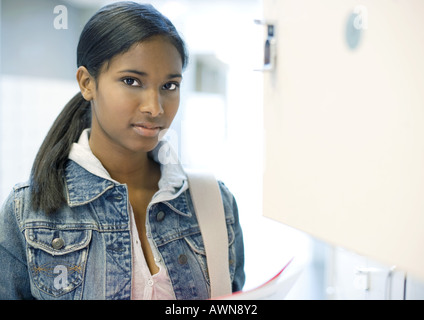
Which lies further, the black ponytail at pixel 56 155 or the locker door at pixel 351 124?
the black ponytail at pixel 56 155

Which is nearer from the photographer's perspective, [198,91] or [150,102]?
[150,102]

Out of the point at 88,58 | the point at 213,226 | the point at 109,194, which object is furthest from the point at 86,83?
the point at 213,226

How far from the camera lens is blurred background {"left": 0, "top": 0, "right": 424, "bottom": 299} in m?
0.51

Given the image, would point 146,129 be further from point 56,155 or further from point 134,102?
point 56,155

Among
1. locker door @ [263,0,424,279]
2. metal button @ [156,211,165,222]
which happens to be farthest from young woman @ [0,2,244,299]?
locker door @ [263,0,424,279]

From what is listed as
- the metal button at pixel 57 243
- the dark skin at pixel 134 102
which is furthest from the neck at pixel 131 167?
the metal button at pixel 57 243

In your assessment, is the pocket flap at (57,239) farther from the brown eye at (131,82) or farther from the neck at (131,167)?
the brown eye at (131,82)

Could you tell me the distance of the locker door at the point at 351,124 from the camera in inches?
11.6

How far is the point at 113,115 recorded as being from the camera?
47 cm

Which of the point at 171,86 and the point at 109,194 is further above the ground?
the point at 171,86

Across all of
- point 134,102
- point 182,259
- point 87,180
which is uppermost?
point 134,102

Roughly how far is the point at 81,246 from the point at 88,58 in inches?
9.2

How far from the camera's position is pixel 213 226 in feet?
1.85

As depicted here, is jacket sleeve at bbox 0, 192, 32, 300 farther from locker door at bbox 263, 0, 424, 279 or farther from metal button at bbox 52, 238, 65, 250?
locker door at bbox 263, 0, 424, 279
